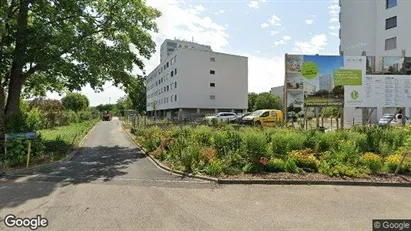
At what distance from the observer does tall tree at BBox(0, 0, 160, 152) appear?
14.1m

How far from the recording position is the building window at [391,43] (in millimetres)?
40869

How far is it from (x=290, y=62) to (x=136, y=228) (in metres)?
14.4

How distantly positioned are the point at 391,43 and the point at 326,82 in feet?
103

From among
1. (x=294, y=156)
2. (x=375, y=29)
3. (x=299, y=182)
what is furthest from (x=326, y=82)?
(x=375, y=29)

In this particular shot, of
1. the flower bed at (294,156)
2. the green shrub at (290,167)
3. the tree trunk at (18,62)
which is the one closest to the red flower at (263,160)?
the flower bed at (294,156)

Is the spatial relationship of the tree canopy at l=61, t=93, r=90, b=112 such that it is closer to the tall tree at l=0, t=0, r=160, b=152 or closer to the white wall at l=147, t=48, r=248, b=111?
the white wall at l=147, t=48, r=248, b=111

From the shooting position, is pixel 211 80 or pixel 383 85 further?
pixel 211 80

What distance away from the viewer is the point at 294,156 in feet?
32.1

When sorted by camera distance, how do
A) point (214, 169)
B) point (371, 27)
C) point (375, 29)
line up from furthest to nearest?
point (371, 27), point (375, 29), point (214, 169)

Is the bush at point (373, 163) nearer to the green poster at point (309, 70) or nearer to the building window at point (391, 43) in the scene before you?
the green poster at point (309, 70)

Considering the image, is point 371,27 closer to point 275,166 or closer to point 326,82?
point 326,82

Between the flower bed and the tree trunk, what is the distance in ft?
25.8

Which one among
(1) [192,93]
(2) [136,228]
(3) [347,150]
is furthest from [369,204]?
(1) [192,93]

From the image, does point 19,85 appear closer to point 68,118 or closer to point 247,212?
point 247,212
